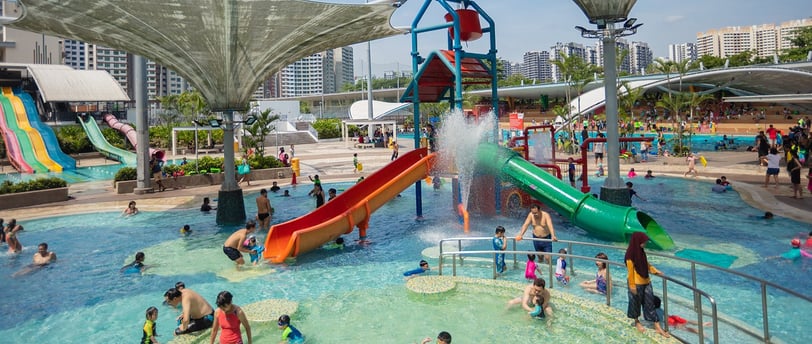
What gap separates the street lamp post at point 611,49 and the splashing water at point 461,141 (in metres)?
3.24

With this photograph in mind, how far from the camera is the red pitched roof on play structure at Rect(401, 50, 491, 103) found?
15.9 metres

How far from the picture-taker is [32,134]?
35.1 metres

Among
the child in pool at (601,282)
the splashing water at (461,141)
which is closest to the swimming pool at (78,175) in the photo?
the splashing water at (461,141)

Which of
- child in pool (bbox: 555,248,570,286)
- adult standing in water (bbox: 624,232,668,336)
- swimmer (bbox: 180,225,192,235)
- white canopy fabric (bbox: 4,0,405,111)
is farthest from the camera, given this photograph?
swimmer (bbox: 180,225,192,235)

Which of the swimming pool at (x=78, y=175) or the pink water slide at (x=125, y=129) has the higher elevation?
the pink water slide at (x=125, y=129)

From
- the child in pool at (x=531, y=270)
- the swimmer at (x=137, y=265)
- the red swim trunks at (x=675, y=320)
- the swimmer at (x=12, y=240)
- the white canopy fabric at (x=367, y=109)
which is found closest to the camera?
the red swim trunks at (x=675, y=320)

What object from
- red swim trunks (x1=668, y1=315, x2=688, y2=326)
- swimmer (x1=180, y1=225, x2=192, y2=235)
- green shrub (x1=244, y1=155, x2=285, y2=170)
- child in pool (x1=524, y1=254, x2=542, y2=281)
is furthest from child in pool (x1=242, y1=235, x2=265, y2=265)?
green shrub (x1=244, y1=155, x2=285, y2=170)

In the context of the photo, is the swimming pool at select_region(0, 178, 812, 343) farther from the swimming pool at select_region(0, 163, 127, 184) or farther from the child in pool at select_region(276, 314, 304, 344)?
the swimming pool at select_region(0, 163, 127, 184)

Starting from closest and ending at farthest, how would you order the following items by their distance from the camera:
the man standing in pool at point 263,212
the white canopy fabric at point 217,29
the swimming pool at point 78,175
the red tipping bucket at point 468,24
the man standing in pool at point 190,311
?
the man standing in pool at point 190,311, the white canopy fabric at point 217,29, the man standing in pool at point 263,212, the red tipping bucket at point 468,24, the swimming pool at point 78,175

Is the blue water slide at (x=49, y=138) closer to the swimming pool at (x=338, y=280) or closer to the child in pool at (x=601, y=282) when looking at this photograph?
the swimming pool at (x=338, y=280)

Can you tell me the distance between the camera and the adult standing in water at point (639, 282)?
6.96 m

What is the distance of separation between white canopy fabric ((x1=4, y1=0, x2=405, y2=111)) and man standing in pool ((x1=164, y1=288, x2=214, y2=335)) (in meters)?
8.67

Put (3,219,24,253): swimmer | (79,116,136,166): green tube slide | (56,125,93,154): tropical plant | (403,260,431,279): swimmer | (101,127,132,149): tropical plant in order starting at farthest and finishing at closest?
(101,127,132,149): tropical plant
(56,125,93,154): tropical plant
(79,116,136,166): green tube slide
(3,219,24,253): swimmer
(403,260,431,279): swimmer

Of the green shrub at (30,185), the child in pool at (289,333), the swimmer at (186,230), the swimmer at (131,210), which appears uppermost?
the green shrub at (30,185)
